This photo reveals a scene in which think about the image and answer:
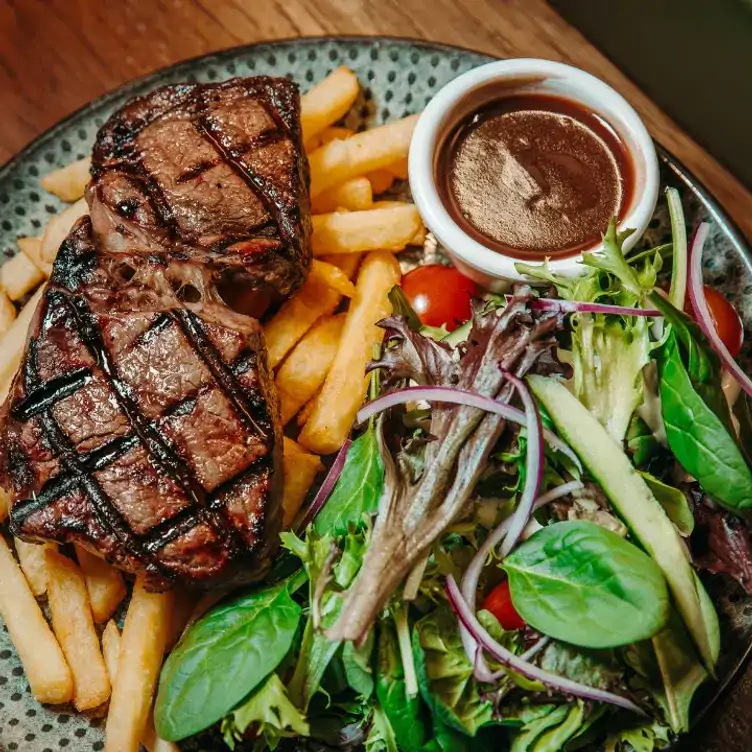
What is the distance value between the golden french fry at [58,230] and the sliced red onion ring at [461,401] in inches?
56.5

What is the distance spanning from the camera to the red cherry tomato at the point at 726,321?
9.79 ft

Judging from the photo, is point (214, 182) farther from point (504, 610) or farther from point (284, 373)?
point (504, 610)

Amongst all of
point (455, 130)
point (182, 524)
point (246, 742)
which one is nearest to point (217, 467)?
point (182, 524)

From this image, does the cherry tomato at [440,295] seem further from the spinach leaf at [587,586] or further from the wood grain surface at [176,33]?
the wood grain surface at [176,33]

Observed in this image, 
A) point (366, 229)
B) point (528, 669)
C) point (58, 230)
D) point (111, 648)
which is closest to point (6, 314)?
point (58, 230)

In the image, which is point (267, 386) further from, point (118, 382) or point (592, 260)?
point (592, 260)

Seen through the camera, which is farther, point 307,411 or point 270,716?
point 307,411

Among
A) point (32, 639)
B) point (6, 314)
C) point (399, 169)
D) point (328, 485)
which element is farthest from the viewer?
point (399, 169)

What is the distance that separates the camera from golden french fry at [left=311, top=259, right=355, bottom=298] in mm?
3014

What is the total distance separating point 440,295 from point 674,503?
3.95 ft

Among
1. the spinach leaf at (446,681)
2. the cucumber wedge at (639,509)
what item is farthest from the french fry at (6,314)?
the cucumber wedge at (639,509)

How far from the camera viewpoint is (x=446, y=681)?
2.48m

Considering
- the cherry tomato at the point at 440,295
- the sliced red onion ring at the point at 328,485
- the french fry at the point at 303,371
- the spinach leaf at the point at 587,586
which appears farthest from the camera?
the cherry tomato at the point at 440,295

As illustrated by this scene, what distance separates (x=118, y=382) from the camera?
8.56 ft
